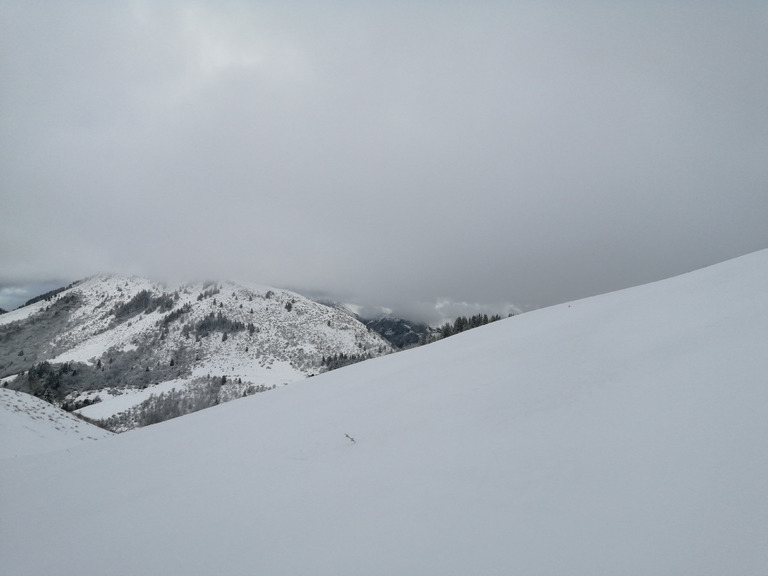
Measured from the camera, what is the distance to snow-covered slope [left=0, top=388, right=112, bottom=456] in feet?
69.8

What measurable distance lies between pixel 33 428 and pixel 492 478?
36.3 metres

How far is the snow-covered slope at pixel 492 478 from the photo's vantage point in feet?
9.90

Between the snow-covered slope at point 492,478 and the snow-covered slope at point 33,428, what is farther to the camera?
the snow-covered slope at point 33,428

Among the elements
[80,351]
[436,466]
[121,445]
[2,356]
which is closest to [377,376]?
[436,466]

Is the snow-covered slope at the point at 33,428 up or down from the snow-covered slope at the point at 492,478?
down

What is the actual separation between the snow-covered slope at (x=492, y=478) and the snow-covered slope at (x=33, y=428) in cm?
1918

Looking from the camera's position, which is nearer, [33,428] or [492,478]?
[492,478]

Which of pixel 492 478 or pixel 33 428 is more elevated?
pixel 492 478

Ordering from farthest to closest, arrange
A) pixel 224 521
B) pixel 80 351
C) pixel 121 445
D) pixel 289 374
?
pixel 80 351
pixel 289 374
pixel 121 445
pixel 224 521

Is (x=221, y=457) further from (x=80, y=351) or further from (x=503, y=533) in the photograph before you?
(x=80, y=351)

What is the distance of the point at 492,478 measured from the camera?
4094 mm

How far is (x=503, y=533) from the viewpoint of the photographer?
3.24m

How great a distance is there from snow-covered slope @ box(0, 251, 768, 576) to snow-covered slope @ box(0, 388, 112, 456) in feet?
62.9

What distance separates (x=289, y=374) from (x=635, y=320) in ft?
554
